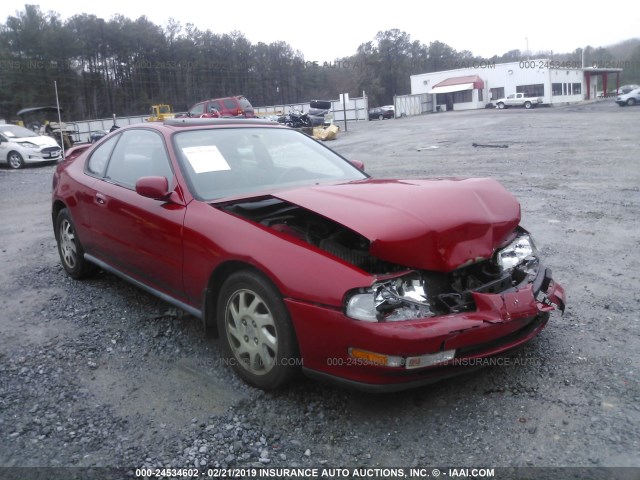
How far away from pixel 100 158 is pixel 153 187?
159 cm

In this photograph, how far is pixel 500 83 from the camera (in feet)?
190

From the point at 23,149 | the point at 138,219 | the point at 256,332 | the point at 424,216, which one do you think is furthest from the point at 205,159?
the point at 23,149

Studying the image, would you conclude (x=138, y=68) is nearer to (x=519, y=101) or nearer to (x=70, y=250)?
(x=519, y=101)

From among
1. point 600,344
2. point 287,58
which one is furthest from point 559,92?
point 600,344

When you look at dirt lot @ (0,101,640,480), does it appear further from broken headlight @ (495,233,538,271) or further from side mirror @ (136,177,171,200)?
side mirror @ (136,177,171,200)

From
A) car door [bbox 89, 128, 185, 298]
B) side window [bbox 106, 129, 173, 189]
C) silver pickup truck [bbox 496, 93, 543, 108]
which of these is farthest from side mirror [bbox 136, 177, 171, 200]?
silver pickup truck [bbox 496, 93, 543, 108]

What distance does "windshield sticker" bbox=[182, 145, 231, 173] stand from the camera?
372 centimetres

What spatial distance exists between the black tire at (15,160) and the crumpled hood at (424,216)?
1805 centimetres

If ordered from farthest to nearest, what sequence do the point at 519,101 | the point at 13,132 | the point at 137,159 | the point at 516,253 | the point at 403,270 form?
the point at 519,101
the point at 13,132
the point at 137,159
the point at 516,253
the point at 403,270

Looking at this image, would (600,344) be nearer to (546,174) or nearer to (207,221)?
(207,221)

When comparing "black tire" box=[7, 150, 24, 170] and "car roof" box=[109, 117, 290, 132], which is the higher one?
"black tire" box=[7, 150, 24, 170]

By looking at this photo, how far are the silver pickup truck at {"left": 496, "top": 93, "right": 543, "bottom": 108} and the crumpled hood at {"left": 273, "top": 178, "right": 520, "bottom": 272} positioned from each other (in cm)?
5294

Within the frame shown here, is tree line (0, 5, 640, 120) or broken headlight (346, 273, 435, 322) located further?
tree line (0, 5, 640, 120)

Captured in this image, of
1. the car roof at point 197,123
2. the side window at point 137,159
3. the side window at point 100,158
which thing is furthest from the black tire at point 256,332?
the side window at point 100,158
